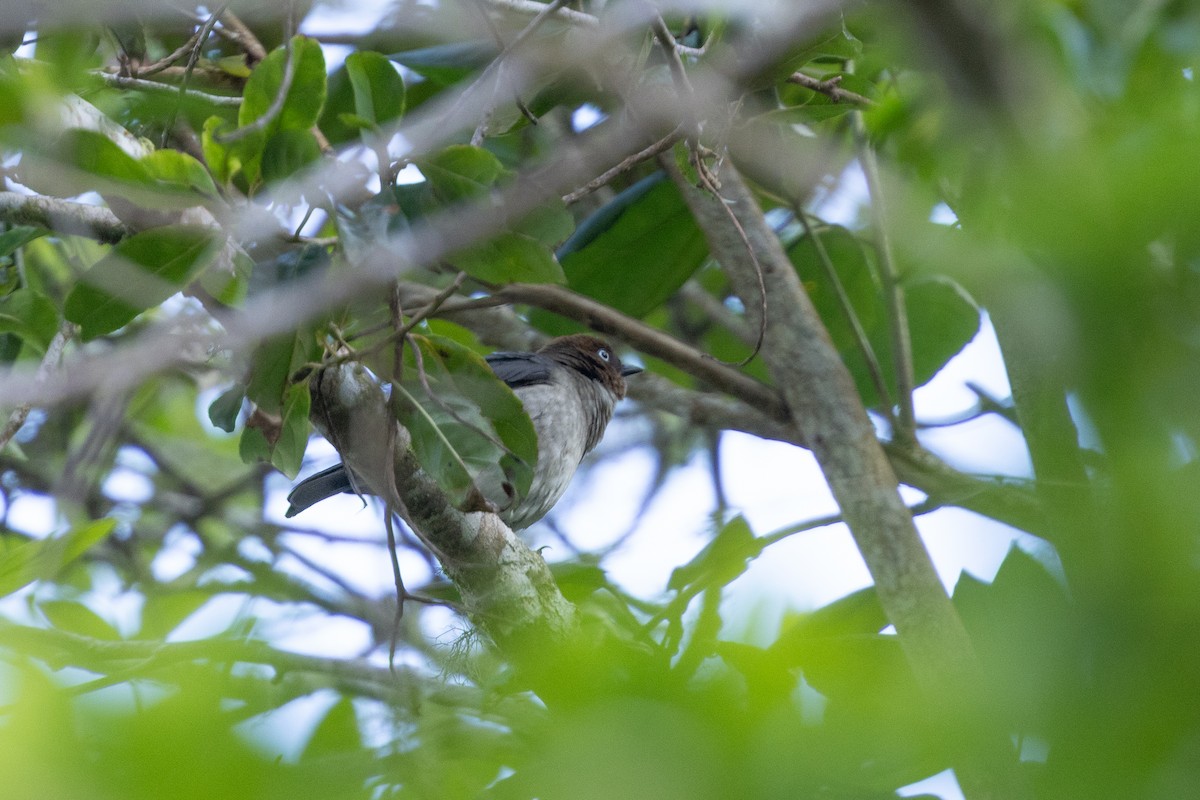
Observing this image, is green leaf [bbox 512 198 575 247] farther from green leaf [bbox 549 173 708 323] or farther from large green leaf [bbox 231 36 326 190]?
green leaf [bbox 549 173 708 323]

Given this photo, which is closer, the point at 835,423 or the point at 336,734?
the point at 336,734

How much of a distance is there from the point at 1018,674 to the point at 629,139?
1.78 metres

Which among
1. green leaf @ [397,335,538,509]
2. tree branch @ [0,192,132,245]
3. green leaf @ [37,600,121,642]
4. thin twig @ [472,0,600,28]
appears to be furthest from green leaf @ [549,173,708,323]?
green leaf @ [37,600,121,642]

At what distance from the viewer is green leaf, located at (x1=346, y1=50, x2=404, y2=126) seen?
260 cm

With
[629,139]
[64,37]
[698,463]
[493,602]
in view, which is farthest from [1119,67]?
→ [698,463]

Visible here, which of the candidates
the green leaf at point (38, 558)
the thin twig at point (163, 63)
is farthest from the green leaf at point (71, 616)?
the thin twig at point (163, 63)

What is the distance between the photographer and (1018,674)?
83cm

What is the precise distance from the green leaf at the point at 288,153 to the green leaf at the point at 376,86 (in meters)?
0.26

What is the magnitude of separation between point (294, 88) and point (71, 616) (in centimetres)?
122

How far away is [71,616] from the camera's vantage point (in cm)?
228

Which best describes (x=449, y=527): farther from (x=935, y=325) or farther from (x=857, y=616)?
(x=935, y=325)

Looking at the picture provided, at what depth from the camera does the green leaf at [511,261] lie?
2.62 meters

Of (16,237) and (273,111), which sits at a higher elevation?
(16,237)

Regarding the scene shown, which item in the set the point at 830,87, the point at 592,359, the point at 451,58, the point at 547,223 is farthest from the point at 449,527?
the point at 592,359
